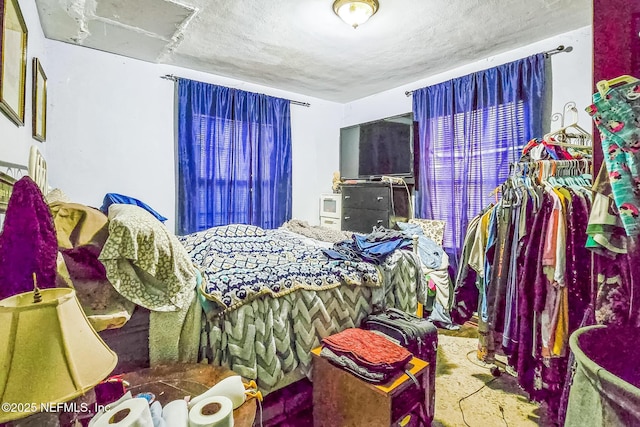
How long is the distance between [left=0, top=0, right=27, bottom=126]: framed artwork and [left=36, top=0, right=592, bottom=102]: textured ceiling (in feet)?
2.67

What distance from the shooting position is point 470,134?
3273 mm

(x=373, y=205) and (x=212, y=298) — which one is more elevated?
(x=373, y=205)

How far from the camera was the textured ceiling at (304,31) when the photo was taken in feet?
7.39

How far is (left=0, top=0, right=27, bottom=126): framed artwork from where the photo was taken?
49.7 inches

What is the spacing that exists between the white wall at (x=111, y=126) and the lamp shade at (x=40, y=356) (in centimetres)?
295

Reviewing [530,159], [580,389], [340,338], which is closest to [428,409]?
[340,338]

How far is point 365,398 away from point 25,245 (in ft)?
4.34

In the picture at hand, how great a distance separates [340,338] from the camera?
1649 millimetres

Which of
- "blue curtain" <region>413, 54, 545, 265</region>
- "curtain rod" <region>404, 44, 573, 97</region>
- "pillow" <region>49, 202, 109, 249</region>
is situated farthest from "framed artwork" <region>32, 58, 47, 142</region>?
"curtain rod" <region>404, 44, 573, 97</region>

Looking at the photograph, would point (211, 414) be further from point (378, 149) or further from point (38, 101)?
point (378, 149)

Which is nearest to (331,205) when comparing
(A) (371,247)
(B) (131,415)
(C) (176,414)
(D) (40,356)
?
(A) (371,247)

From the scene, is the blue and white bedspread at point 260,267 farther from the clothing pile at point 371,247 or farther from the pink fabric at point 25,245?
the pink fabric at point 25,245

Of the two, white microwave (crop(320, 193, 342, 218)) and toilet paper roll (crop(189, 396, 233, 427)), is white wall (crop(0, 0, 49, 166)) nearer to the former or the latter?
toilet paper roll (crop(189, 396, 233, 427))

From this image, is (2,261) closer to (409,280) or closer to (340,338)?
(340,338)
